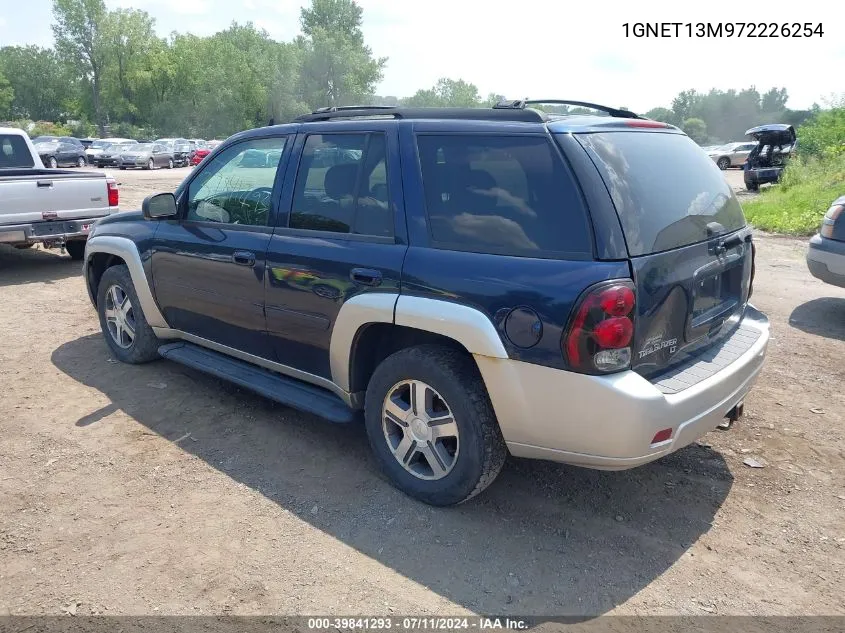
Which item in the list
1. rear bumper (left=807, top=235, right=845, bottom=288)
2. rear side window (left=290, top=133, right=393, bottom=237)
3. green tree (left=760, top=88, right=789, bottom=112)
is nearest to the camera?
rear side window (left=290, top=133, right=393, bottom=237)

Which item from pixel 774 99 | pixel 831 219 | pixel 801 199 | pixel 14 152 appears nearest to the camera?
pixel 831 219

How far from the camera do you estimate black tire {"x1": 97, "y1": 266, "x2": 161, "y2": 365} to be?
5.10 metres

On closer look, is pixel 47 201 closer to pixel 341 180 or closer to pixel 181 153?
pixel 341 180

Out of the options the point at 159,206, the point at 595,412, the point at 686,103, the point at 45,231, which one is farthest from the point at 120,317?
the point at 686,103

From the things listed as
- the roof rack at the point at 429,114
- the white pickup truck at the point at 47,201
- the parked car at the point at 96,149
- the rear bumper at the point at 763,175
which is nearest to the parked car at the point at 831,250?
the roof rack at the point at 429,114

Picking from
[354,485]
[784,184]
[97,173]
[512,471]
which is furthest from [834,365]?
[784,184]

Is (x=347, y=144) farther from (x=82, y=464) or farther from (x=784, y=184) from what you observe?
(x=784, y=184)

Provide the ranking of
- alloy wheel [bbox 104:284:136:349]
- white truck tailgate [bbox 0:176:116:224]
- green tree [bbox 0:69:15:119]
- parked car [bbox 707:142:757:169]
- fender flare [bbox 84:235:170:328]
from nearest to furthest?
fender flare [bbox 84:235:170:328] < alloy wheel [bbox 104:284:136:349] < white truck tailgate [bbox 0:176:116:224] < parked car [bbox 707:142:757:169] < green tree [bbox 0:69:15:119]

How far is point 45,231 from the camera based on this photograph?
8148 millimetres

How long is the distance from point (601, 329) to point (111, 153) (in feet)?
125

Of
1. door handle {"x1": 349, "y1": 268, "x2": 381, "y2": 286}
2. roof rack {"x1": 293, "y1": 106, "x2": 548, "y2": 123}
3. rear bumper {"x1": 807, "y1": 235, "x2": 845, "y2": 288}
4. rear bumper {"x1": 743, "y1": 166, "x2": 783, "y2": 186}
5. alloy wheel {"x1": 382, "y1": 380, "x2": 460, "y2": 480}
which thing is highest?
roof rack {"x1": 293, "y1": 106, "x2": 548, "y2": 123}

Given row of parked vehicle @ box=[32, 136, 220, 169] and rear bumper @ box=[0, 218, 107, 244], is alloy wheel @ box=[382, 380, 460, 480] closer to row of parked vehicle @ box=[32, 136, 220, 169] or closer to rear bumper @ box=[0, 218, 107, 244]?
rear bumper @ box=[0, 218, 107, 244]

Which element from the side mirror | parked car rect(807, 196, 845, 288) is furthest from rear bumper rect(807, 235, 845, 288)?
the side mirror

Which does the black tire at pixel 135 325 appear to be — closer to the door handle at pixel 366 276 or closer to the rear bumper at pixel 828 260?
the door handle at pixel 366 276
